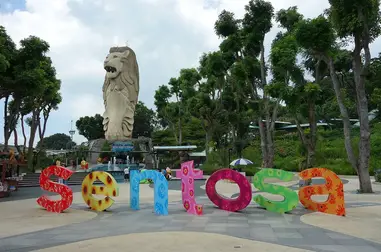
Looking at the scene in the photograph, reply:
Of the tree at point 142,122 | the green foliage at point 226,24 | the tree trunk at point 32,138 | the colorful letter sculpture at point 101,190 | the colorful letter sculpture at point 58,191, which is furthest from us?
the tree at point 142,122

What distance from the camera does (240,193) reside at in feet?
45.0

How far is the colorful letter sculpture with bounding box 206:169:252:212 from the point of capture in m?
13.4

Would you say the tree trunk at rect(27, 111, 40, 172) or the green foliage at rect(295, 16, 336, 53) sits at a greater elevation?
the green foliage at rect(295, 16, 336, 53)

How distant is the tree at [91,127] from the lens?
75.6 metres

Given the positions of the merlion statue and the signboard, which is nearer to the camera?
the signboard

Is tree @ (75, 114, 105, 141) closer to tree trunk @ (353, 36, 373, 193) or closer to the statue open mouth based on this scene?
the statue open mouth

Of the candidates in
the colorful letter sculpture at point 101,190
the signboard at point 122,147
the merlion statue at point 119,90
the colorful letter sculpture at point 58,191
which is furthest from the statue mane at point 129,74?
the colorful letter sculpture at point 101,190

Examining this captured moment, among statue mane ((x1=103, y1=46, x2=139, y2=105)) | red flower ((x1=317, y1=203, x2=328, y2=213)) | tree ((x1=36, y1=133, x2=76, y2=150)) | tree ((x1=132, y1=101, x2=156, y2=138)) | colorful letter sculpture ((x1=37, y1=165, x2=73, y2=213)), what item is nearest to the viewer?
red flower ((x1=317, y1=203, x2=328, y2=213))

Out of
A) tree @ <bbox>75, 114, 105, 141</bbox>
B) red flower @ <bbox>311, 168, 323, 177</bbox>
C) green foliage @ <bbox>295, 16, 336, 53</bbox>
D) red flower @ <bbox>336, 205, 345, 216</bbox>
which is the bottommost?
red flower @ <bbox>336, 205, 345, 216</bbox>

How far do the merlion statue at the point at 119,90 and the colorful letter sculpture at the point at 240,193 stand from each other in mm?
32574

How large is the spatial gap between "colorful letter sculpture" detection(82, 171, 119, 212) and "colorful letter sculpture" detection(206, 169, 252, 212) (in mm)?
3525

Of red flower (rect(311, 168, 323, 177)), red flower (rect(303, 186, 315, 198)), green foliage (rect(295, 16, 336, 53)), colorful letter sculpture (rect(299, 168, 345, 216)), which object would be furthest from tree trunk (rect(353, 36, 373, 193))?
red flower (rect(311, 168, 323, 177))

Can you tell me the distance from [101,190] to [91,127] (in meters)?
64.1

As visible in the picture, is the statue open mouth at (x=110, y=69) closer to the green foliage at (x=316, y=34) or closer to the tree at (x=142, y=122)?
the tree at (x=142, y=122)
